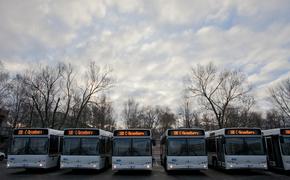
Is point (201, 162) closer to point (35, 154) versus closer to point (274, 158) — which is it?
point (274, 158)

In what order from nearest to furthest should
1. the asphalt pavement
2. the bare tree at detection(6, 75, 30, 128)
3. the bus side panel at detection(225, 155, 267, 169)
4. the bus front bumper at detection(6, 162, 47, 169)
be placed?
1. the asphalt pavement
2. the bus side panel at detection(225, 155, 267, 169)
3. the bus front bumper at detection(6, 162, 47, 169)
4. the bare tree at detection(6, 75, 30, 128)

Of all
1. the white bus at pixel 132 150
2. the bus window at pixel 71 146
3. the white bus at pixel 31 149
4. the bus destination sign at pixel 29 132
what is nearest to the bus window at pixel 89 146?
the bus window at pixel 71 146

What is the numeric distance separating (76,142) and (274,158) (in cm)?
1385

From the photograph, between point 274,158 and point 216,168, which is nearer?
point 274,158

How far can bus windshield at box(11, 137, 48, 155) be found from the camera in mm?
16891

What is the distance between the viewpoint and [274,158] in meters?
17.1

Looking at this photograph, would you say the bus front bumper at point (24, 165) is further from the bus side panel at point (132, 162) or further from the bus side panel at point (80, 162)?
the bus side panel at point (132, 162)

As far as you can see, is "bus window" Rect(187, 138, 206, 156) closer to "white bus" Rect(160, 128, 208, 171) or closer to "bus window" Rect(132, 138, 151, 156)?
"white bus" Rect(160, 128, 208, 171)

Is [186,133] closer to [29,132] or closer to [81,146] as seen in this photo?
[81,146]

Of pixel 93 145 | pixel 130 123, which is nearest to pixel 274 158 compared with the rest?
pixel 93 145

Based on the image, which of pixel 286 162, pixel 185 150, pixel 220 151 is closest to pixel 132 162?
pixel 185 150

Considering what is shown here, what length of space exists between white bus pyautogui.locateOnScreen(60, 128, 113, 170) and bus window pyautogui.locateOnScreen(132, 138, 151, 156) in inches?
99.6

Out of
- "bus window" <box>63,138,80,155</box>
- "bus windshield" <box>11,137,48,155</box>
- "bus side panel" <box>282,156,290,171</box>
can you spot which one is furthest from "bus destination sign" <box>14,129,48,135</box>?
"bus side panel" <box>282,156,290,171</box>

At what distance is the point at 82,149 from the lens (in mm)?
16531
